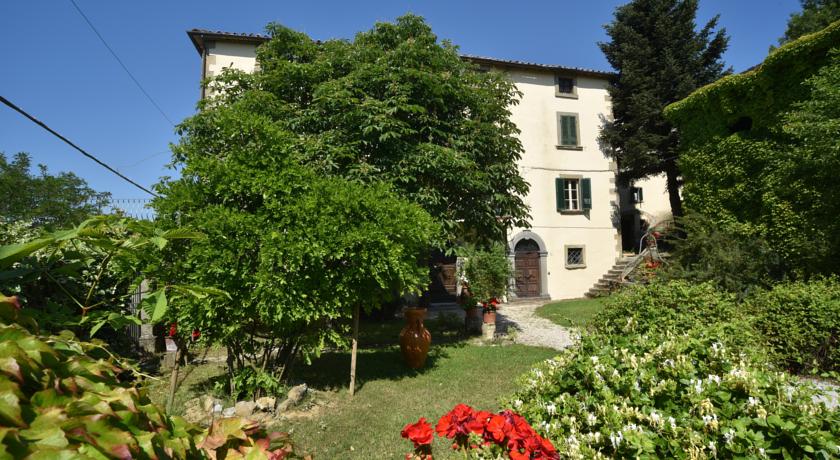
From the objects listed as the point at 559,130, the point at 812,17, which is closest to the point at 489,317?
the point at 559,130

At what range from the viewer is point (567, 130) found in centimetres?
1847

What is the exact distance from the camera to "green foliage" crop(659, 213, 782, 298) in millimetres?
10023

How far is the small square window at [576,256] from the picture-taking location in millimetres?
18152

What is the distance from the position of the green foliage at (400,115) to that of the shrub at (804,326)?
17.4 feet

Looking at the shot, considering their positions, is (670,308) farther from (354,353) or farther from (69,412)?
(69,412)

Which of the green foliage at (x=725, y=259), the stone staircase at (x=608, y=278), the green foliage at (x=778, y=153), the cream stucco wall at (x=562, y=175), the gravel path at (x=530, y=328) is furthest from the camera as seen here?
the cream stucco wall at (x=562, y=175)

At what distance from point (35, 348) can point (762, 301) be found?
8.51m

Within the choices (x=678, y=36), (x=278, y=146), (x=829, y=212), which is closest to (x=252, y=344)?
(x=278, y=146)

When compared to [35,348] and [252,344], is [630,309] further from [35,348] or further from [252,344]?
[35,348]

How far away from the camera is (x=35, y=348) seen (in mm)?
748

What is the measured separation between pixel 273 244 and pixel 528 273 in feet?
47.2

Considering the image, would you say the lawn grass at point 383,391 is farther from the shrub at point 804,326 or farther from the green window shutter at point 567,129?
the green window shutter at point 567,129

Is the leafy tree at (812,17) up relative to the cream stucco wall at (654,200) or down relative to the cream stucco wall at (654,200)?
up

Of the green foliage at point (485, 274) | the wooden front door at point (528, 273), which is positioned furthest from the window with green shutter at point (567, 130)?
the green foliage at point (485, 274)
